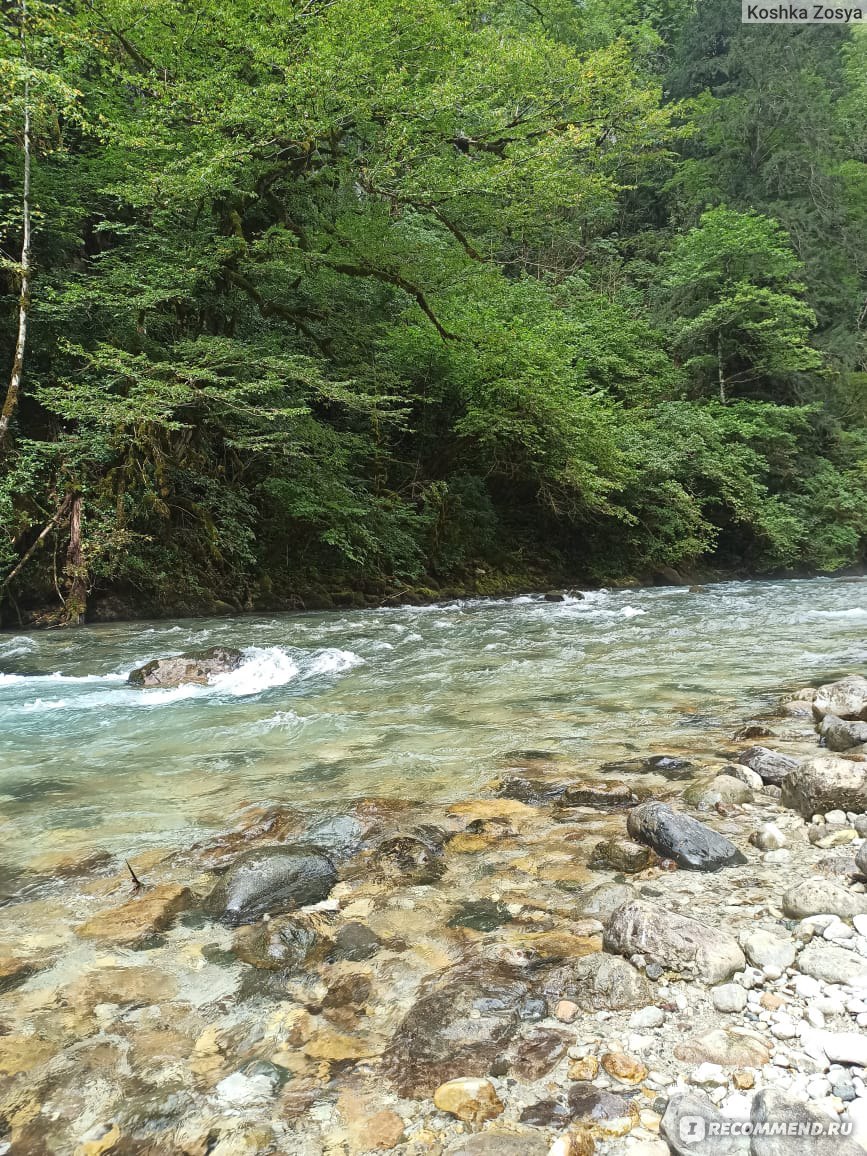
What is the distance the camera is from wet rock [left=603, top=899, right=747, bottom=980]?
2109 mm

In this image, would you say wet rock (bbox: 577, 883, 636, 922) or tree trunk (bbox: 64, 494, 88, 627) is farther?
tree trunk (bbox: 64, 494, 88, 627)

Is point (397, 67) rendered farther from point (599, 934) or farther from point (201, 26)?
point (599, 934)

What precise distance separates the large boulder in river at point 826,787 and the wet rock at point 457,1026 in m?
1.80

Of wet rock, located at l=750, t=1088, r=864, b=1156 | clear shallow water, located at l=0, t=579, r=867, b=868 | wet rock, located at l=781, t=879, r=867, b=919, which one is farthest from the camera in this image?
clear shallow water, located at l=0, t=579, r=867, b=868

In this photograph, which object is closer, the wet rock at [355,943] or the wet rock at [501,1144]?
the wet rock at [501,1144]

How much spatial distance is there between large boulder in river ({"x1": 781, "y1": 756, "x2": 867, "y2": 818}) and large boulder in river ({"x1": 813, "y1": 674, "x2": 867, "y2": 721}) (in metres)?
1.39

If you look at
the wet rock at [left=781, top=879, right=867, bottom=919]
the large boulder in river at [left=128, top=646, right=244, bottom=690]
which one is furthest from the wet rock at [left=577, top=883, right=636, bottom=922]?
the large boulder in river at [left=128, top=646, right=244, bottom=690]

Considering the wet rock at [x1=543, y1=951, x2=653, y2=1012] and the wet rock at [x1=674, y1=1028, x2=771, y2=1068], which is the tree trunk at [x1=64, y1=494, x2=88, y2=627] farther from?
the wet rock at [x1=674, y1=1028, x2=771, y2=1068]

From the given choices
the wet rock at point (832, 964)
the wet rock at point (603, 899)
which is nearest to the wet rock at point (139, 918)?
the wet rock at point (603, 899)

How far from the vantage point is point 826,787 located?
3.23m

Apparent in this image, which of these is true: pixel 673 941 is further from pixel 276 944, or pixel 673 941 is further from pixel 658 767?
pixel 658 767

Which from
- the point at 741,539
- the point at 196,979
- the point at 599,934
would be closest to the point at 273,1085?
the point at 196,979

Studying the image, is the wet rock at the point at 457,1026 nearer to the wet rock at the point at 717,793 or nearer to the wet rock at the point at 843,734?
the wet rock at the point at 717,793

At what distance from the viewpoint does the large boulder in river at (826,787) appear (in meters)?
3.18
